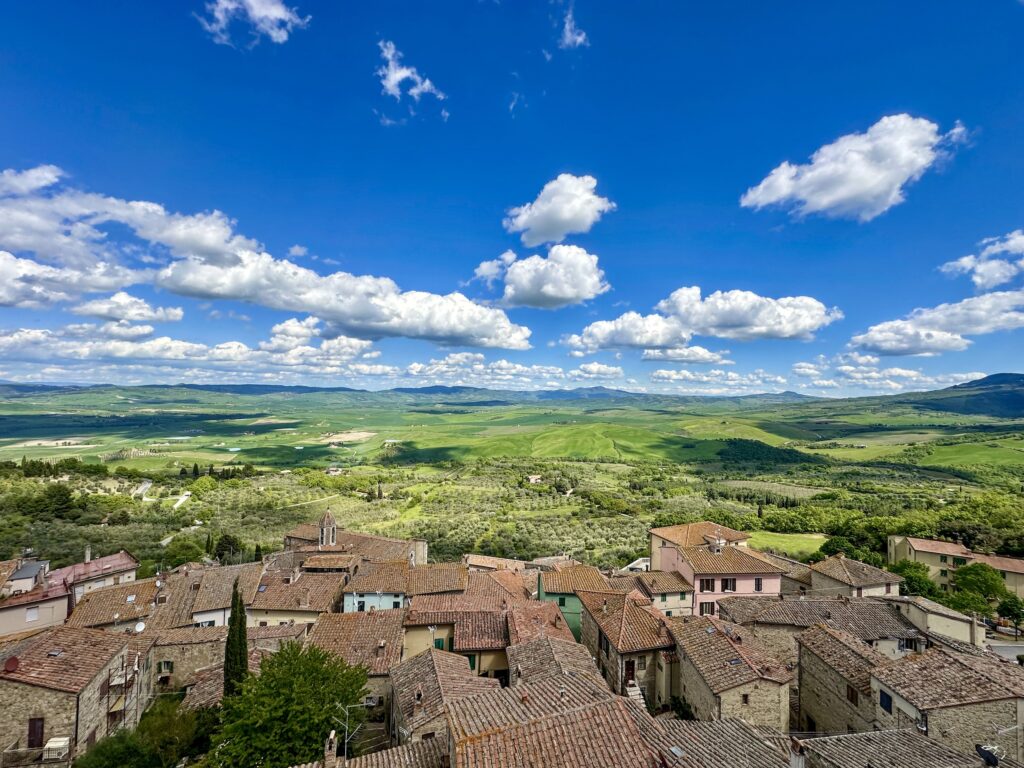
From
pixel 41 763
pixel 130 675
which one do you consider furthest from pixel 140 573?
pixel 41 763

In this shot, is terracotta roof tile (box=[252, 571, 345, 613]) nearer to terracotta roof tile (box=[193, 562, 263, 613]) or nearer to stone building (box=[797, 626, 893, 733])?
terracotta roof tile (box=[193, 562, 263, 613])

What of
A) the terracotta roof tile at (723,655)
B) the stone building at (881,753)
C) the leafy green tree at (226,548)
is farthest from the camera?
the leafy green tree at (226,548)

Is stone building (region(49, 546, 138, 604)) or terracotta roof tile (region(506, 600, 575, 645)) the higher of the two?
terracotta roof tile (region(506, 600, 575, 645))

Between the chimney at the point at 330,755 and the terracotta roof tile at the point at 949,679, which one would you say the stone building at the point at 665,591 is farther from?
the chimney at the point at 330,755

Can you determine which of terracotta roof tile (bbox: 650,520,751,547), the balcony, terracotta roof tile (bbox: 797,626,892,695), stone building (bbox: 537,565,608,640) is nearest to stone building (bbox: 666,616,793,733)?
terracotta roof tile (bbox: 797,626,892,695)

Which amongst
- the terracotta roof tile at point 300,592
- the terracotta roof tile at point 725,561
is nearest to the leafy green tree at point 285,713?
the terracotta roof tile at point 300,592

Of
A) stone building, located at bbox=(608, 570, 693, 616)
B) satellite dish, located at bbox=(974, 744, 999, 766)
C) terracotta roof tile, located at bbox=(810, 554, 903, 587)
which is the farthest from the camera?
terracotta roof tile, located at bbox=(810, 554, 903, 587)
